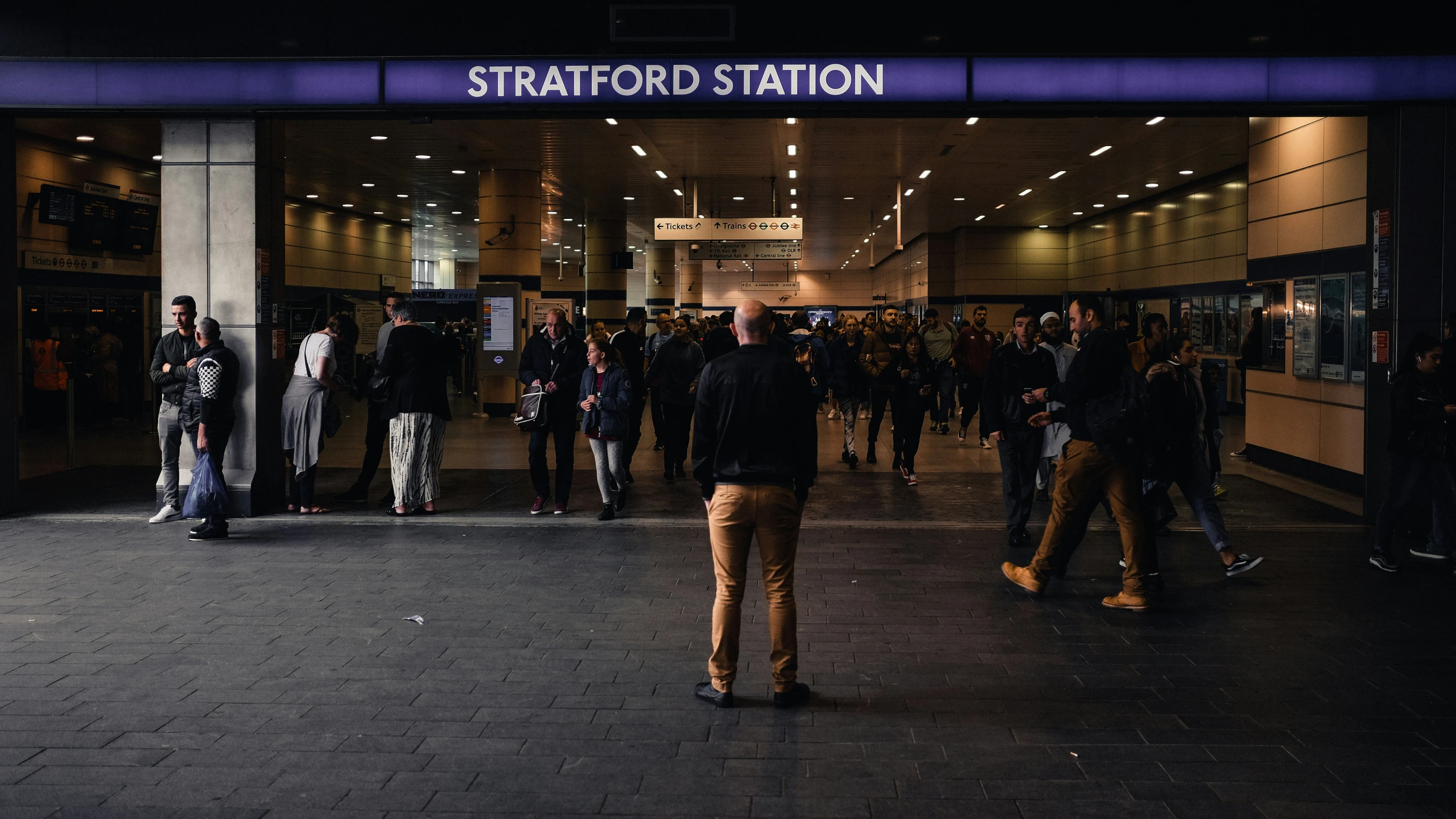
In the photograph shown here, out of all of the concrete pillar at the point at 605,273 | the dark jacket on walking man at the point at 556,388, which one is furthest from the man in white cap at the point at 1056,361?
the concrete pillar at the point at 605,273

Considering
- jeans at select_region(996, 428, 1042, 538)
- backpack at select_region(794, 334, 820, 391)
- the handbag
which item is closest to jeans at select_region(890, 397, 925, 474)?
backpack at select_region(794, 334, 820, 391)

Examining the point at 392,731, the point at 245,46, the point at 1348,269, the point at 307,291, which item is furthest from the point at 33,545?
the point at 307,291

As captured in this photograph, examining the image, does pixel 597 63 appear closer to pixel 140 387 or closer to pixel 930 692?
pixel 930 692

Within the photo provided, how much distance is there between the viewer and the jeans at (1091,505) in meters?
6.38

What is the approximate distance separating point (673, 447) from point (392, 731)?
7503mm

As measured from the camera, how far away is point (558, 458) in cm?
958

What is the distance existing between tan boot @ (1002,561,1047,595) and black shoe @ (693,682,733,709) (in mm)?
2481

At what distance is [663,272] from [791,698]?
1396 inches

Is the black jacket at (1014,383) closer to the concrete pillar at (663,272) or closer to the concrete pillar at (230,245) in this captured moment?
the concrete pillar at (230,245)

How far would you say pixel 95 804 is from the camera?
145 inches

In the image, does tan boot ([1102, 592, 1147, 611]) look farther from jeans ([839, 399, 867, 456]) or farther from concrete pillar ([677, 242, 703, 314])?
concrete pillar ([677, 242, 703, 314])

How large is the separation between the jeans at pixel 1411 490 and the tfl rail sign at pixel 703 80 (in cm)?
411

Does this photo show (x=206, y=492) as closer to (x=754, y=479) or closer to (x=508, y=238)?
(x=754, y=479)

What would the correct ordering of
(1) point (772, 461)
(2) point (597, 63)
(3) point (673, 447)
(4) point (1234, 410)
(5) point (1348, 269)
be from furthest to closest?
1. (4) point (1234, 410)
2. (3) point (673, 447)
3. (5) point (1348, 269)
4. (2) point (597, 63)
5. (1) point (772, 461)
